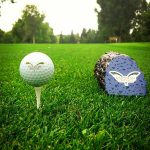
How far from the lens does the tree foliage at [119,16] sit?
48.3 meters

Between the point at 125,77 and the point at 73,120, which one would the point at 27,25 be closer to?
the point at 125,77

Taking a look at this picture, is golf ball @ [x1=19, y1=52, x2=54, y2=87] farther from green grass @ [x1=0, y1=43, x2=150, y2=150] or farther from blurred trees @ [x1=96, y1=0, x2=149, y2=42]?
blurred trees @ [x1=96, y1=0, x2=149, y2=42]

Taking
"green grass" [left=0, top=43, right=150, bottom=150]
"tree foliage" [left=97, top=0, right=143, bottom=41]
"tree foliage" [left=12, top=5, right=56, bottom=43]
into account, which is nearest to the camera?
"green grass" [left=0, top=43, right=150, bottom=150]

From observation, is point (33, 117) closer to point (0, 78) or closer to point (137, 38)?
point (0, 78)

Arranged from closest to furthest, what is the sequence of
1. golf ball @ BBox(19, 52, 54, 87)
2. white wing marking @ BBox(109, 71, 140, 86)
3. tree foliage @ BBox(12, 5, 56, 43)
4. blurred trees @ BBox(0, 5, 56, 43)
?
1. golf ball @ BBox(19, 52, 54, 87)
2. white wing marking @ BBox(109, 71, 140, 86)
3. blurred trees @ BBox(0, 5, 56, 43)
4. tree foliage @ BBox(12, 5, 56, 43)

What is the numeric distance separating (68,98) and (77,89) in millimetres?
629

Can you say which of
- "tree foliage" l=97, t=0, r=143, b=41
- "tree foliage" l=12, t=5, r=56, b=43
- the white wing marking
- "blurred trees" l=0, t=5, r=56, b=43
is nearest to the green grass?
the white wing marking

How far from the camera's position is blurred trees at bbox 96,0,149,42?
48312 millimetres

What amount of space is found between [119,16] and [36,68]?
4763 cm

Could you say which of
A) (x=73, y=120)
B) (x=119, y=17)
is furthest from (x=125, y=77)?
(x=119, y=17)

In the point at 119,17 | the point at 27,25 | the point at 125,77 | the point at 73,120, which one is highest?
the point at 119,17

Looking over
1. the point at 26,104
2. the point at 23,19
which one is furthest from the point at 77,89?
the point at 23,19

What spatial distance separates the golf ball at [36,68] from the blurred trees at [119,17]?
4666 cm

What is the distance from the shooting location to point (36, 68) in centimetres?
279
